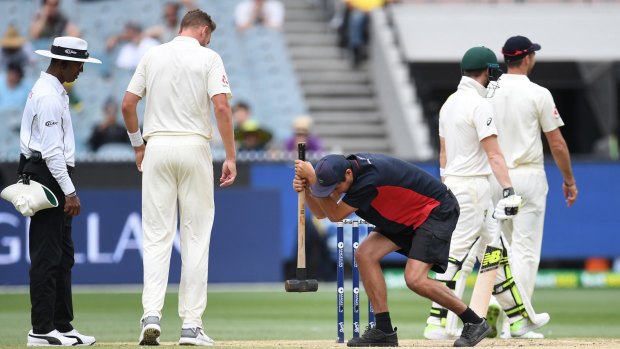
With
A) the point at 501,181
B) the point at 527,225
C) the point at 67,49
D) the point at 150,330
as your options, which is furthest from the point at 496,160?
the point at 67,49

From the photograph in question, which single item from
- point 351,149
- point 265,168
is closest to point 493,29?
point 351,149

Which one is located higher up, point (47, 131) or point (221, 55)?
point (221, 55)

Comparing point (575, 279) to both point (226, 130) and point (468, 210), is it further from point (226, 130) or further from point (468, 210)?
point (226, 130)

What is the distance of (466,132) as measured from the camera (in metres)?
10.8

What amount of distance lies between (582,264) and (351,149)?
4.85 meters

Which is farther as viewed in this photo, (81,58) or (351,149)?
(351,149)

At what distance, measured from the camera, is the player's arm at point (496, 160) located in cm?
1030

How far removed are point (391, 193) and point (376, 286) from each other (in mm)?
672

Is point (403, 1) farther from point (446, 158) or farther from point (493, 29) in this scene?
point (446, 158)

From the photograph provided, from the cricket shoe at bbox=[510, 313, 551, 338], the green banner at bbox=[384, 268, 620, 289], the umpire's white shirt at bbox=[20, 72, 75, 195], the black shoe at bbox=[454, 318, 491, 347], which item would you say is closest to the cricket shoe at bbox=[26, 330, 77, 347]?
the umpire's white shirt at bbox=[20, 72, 75, 195]

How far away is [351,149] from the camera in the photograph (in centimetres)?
2320

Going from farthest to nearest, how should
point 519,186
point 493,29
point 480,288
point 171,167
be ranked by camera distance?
1. point 493,29
2. point 519,186
3. point 480,288
4. point 171,167

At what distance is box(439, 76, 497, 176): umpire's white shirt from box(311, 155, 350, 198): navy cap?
1967 millimetres

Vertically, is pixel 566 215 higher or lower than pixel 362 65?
lower
